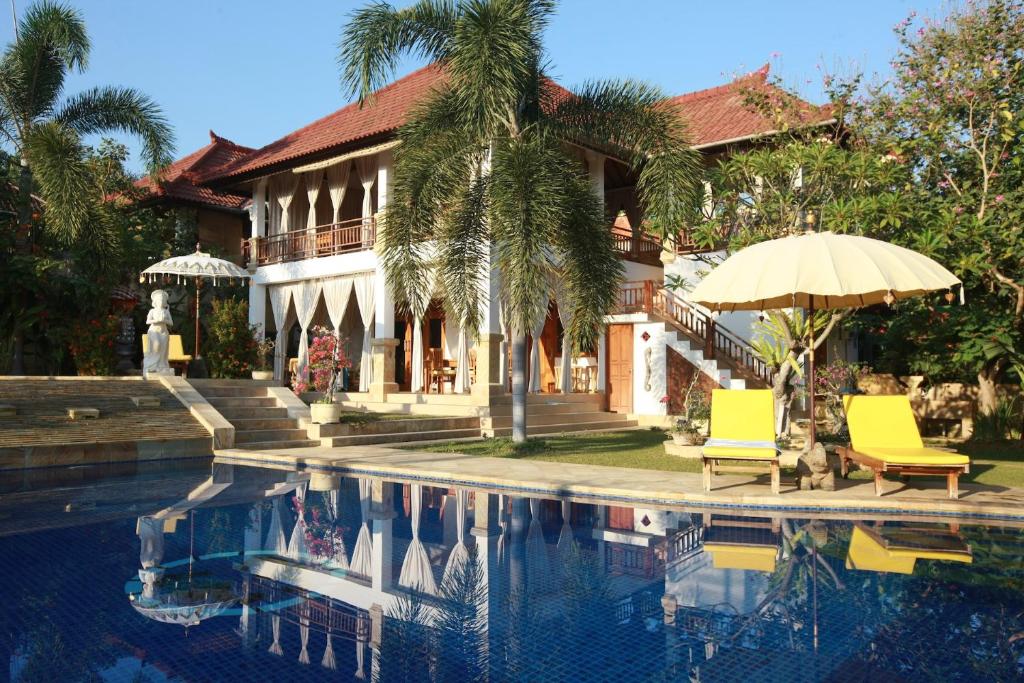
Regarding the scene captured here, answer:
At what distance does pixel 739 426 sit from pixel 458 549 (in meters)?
4.03

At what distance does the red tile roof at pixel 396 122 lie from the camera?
59.0 ft

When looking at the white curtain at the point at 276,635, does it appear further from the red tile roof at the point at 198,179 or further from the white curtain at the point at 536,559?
the red tile roof at the point at 198,179

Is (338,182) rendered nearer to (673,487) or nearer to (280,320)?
(280,320)

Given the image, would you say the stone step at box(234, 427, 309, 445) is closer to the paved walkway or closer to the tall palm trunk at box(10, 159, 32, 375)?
the paved walkway

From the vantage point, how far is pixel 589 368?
1872 centimetres

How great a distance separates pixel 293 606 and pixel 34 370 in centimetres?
1646

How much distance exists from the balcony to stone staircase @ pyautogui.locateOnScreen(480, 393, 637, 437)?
5.65m

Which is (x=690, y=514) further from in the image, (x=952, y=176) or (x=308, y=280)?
(x=308, y=280)

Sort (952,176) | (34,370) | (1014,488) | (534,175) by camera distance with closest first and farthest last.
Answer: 1. (1014,488)
2. (534,175)
3. (952,176)
4. (34,370)

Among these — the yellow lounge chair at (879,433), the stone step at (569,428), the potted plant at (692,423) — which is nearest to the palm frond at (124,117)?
the stone step at (569,428)

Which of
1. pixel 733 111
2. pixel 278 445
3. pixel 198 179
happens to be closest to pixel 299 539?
pixel 278 445

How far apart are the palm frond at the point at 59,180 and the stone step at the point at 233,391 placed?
4.67m

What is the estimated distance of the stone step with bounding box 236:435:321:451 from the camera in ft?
41.9

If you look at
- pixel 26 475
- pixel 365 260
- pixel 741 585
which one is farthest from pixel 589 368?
pixel 741 585
